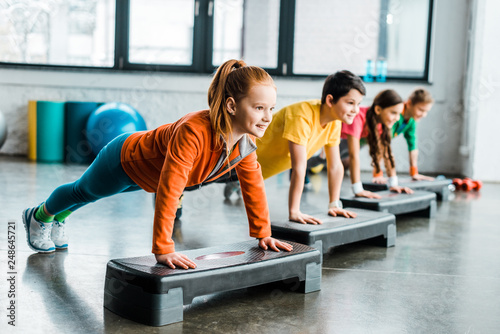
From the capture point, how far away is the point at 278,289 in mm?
1856

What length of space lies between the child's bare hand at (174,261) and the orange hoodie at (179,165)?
0.02 meters

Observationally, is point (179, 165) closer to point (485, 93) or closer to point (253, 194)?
point (253, 194)

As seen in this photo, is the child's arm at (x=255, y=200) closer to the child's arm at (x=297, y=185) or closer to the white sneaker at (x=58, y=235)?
the child's arm at (x=297, y=185)

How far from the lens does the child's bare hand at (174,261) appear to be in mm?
1545

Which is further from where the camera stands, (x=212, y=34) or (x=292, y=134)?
(x=212, y=34)

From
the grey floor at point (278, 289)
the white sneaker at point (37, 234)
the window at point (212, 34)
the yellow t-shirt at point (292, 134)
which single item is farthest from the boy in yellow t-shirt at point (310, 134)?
the window at point (212, 34)

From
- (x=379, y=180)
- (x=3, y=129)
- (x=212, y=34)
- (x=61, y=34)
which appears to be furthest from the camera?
(x=61, y=34)

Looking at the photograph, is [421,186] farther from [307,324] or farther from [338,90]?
[307,324]

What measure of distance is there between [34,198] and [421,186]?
2455mm

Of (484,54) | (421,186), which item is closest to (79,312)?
(421,186)

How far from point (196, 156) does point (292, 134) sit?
81 cm

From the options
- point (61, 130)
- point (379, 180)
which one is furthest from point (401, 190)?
point (61, 130)

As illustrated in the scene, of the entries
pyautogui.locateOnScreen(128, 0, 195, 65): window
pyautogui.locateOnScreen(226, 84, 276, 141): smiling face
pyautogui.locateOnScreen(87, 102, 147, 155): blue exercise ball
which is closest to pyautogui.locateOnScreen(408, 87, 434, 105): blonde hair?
pyautogui.locateOnScreen(226, 84, 276, 141): smiling face

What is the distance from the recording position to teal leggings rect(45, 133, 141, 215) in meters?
1.86
